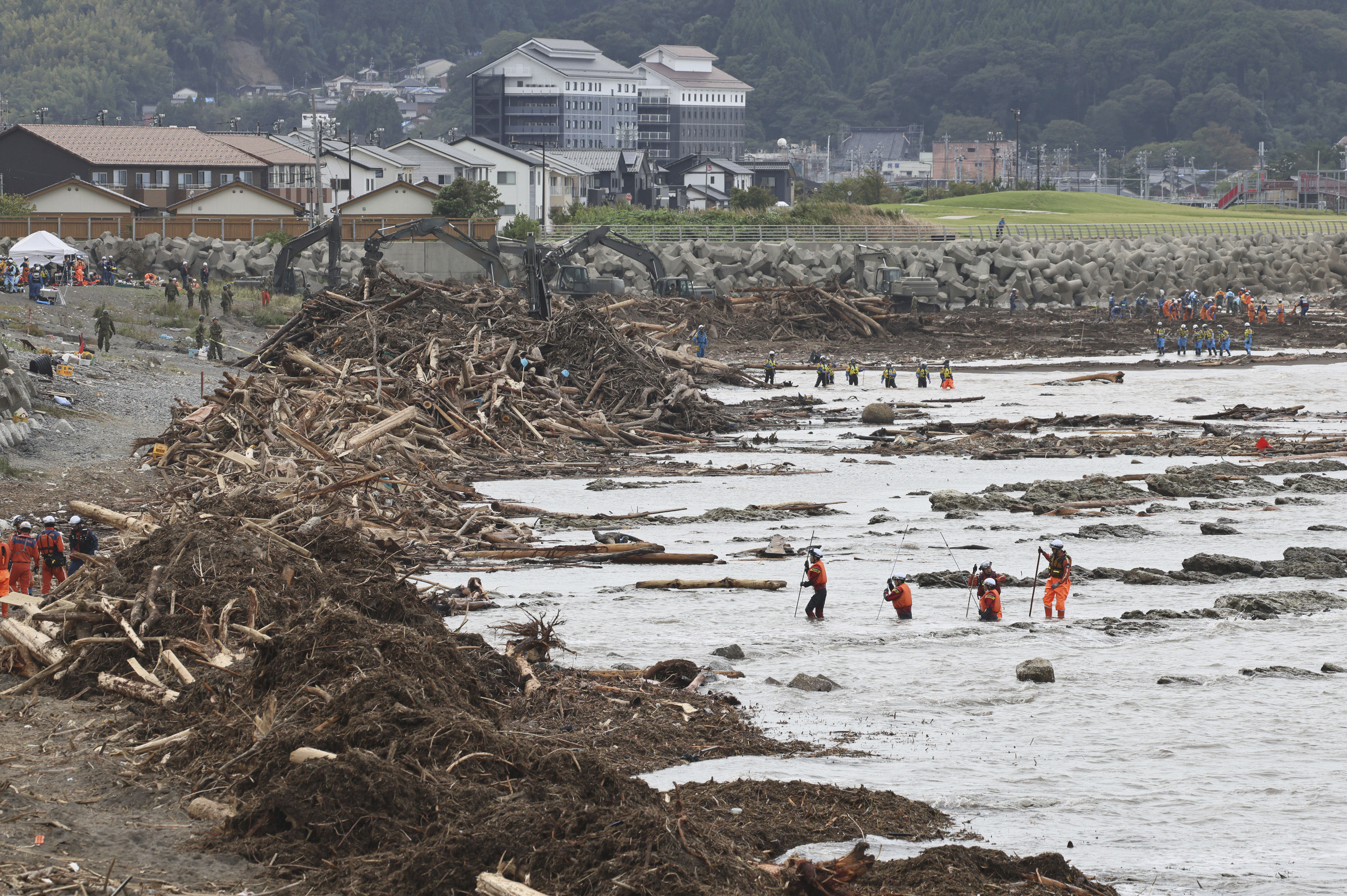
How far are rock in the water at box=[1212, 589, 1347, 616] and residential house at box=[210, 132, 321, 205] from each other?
241 ft

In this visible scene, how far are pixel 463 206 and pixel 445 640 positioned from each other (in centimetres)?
6084

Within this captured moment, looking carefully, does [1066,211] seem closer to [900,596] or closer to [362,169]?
[362,169]

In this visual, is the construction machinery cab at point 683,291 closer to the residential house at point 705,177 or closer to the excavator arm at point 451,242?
the excavator arm at point 451,242

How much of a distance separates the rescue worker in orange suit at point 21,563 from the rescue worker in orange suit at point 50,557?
0.40 ft

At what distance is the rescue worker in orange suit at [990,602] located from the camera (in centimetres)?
1573

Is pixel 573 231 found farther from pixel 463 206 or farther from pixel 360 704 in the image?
pixel 360 704

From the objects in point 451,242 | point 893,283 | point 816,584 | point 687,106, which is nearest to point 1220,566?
point 816,584

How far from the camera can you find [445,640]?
11.9 meters

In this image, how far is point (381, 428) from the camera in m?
24.3

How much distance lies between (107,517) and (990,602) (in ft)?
37.1

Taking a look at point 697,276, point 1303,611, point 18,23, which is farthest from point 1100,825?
point 18,23

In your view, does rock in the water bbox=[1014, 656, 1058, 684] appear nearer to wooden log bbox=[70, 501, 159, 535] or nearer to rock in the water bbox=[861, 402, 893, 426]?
wooden log bbox=[70, 501, 159, 535]

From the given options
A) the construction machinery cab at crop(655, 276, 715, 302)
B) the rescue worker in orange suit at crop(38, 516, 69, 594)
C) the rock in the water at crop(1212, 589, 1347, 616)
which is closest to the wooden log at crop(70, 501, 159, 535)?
the rescue worker in orange suit at crop(38, 516, 69, 594)

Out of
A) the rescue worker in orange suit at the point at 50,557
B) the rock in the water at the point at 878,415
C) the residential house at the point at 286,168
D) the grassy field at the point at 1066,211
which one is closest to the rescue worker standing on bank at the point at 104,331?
the rock in the water at the point at 878,415
